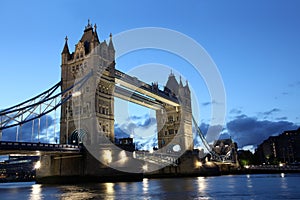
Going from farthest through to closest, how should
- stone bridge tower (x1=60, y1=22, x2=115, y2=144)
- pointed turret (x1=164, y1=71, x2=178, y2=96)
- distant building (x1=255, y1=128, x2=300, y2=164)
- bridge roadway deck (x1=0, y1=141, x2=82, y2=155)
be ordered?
distant building (x1=255, y1=128, x2=300, y2=164) < pointed turret (x1=164, y1=71, x2=178, y2=96) < stone bridge tower (x1=60, y1=22, x2=115, y2=144) < bridge roadway deck (x1=0, y1=141, x2=82, y2=155)

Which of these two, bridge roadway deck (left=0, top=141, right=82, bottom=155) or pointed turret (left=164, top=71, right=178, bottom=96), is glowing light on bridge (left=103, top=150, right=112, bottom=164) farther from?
pointed turret (left=164, top=71, right=178, bottom=96)

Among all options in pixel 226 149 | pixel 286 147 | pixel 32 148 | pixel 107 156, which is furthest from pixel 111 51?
pixel 286 147

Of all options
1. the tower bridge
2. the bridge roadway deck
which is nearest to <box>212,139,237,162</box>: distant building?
the tower bridge

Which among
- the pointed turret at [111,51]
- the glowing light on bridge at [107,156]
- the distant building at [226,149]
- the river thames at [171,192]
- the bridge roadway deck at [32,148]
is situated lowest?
the river thames at [171,192]

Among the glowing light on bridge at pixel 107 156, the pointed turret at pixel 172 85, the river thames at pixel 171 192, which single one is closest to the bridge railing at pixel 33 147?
the glowing light on bridge at pixel 107 156

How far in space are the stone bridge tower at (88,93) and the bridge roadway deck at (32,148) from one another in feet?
12.4

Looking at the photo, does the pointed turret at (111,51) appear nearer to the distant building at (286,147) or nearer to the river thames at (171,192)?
the river thames at (171,192)

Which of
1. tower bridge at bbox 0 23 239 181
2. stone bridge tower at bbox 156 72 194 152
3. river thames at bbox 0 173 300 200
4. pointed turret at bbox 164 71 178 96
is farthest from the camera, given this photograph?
pointed turret at bbox 164 71 178 96

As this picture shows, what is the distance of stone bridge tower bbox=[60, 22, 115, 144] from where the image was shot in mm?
35719

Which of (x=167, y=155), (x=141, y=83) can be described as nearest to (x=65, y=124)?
(x=141, y=83)

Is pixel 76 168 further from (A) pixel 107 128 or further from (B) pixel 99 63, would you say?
(B) pixel 99 63

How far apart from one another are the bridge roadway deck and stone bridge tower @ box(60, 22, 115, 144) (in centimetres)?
379

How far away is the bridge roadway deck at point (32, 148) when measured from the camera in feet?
82.8

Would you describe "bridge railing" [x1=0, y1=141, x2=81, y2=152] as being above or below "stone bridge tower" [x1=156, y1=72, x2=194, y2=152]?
below
